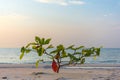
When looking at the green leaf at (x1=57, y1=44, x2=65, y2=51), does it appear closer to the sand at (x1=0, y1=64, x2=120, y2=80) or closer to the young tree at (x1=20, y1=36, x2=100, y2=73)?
the young tree at (x1=20, y1=36, x2=100, y2=73)

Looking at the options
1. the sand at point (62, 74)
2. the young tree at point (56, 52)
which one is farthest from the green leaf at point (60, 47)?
the sand at point (62, 74)

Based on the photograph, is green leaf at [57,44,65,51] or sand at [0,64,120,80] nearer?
green leaf at [57,44,65,51]

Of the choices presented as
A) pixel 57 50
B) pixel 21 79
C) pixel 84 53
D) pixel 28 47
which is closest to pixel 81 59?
pixel 84 53

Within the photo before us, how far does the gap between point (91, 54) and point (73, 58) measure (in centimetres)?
9

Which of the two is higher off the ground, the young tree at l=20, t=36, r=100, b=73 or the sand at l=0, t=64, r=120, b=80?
the young tree at l=20, t=36, r=100, b=73

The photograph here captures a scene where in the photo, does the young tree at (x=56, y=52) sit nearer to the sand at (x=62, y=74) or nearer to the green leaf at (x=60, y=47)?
the green leaf at (x=60, y=47)

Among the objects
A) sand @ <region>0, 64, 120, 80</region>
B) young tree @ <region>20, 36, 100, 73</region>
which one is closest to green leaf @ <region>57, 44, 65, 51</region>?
young tree @ <region>20, 36, 100, 73</region>

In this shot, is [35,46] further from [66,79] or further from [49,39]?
[66,79]

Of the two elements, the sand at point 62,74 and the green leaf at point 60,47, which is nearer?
the green leaf at point 60,47

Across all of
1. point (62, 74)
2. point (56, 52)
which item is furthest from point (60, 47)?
point (62, 74)

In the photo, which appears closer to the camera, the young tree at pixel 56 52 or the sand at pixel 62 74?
the young tree at pixel 56 52

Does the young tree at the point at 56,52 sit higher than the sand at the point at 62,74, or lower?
higher

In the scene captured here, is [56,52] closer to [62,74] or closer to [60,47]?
[60,47]

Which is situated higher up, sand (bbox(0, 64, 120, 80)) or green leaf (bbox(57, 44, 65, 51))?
green leaf (bbox(57, 44, 65, 51))
